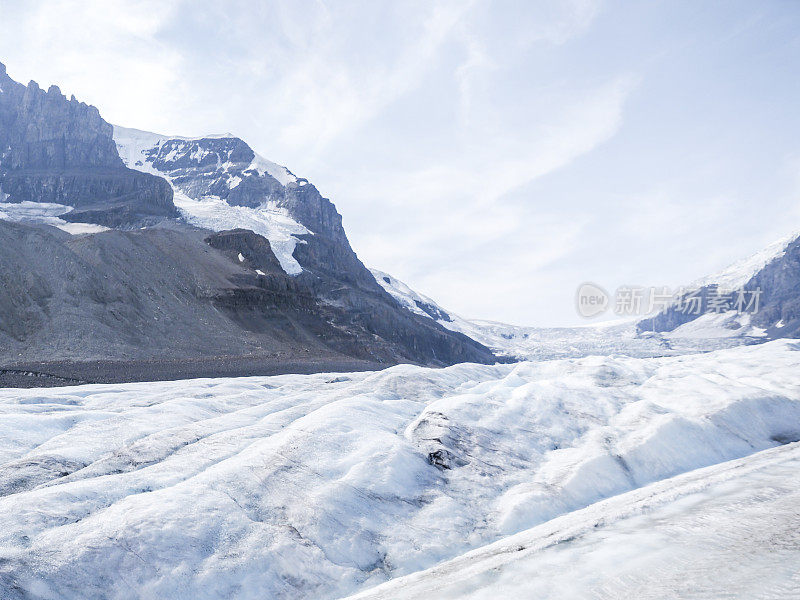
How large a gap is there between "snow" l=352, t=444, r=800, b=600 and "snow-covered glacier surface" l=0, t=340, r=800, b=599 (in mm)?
679

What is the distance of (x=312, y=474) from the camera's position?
35.6 feet

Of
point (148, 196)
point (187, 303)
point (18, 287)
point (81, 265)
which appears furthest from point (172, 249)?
point (148, 196)

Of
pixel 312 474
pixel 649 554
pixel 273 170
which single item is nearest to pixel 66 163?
pixel 273 170

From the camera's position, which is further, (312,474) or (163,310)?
(163,310)

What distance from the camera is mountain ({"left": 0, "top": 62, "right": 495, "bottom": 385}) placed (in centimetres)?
4427

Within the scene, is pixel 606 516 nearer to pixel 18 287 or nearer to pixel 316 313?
pixel 18 287

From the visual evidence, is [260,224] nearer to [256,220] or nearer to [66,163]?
[256,220]

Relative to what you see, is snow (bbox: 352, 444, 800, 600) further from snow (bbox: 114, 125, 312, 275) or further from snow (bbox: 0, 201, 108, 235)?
snow (bbox: 0, 201, 108, 235)

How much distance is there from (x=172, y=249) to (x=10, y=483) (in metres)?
70.0

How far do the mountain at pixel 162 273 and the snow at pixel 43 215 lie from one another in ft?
2.22

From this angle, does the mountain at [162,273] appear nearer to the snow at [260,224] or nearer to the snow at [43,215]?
the snow at [260,224]

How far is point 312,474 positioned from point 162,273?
200 ft

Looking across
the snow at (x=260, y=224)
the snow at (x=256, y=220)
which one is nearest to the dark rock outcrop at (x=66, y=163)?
the snow at (x=260, y=224)

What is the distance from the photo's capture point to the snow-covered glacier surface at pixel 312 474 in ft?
26.3
